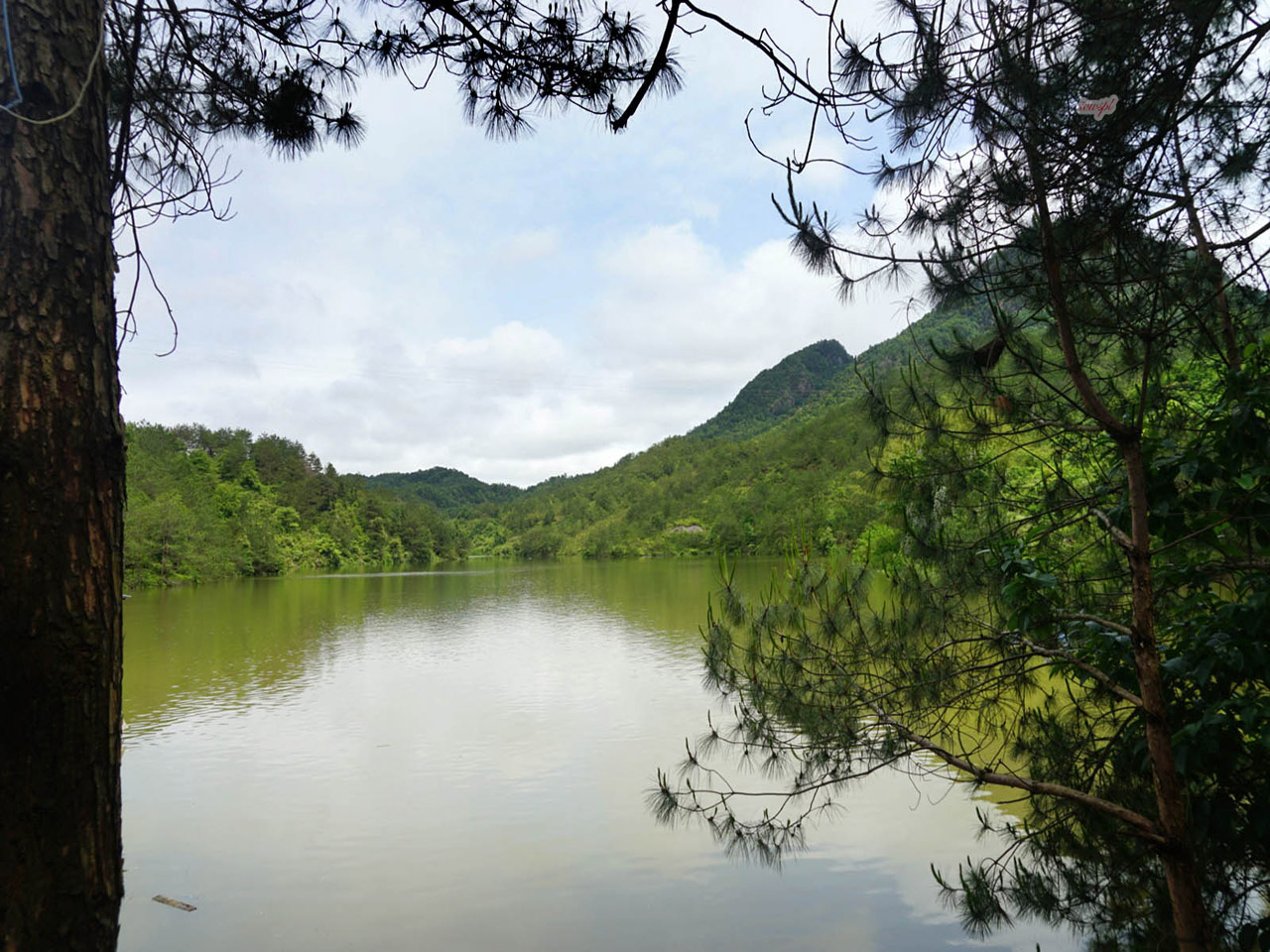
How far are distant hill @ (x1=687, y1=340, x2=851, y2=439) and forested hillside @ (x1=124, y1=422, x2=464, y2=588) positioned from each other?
131 feet

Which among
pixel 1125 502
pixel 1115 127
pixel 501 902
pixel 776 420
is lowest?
pixel 501 902

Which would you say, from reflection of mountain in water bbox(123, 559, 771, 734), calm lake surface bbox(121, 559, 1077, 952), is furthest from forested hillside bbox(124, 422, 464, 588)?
calm lake surface bbox(121, 559, 1077, 952)

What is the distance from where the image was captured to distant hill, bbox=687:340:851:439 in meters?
94.9

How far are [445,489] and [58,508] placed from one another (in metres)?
113

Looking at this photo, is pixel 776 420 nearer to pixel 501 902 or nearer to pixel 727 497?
pixel 727 497

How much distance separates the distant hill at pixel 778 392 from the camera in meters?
94.9

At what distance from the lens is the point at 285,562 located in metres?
45.0

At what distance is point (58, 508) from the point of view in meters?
1.20

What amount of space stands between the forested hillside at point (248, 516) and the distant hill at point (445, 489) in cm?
3475

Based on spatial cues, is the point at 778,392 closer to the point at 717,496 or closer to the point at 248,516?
the point at 717,496

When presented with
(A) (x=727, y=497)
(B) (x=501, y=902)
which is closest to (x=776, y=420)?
(A) (x=727, y=497)

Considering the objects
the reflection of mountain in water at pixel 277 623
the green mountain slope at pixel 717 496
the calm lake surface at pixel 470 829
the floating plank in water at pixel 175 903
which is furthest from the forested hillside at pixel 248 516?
the floating plank in water at pixel 175 903

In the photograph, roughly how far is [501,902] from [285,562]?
45.3 metres

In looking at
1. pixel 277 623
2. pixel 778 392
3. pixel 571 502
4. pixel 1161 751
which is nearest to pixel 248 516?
pixel 277 623
